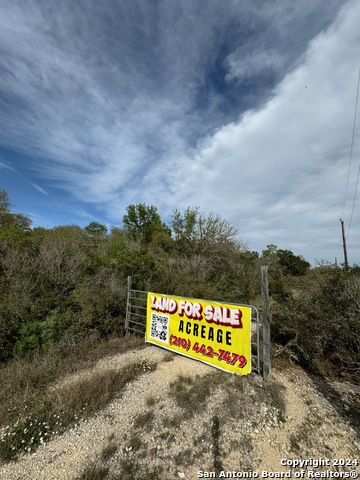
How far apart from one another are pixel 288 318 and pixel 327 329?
0.78m

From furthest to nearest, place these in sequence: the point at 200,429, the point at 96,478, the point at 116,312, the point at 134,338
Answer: the point at 116,312 → the point at 134,338 → the point at 200,429 → the point at 96,478

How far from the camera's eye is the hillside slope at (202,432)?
2383 millimetres

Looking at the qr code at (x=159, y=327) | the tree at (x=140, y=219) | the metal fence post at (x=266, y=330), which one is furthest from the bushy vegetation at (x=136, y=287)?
the tree at (x=140, y=219)

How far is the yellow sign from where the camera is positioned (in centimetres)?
387

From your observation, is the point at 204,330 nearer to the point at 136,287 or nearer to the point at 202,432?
the point at 202,432

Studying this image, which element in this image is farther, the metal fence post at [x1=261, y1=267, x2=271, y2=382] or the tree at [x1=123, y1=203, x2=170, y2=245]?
the tree at [x1=123, y1=203, x2=170, y2=245]

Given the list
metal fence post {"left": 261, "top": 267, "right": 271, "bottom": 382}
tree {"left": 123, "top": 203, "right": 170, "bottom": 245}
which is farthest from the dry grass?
tree {"left": 123, "top": 203, "right": 170, "bottom": 245}

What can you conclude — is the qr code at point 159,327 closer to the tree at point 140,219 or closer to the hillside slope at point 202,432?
Result: the hillside slope at point 202,432

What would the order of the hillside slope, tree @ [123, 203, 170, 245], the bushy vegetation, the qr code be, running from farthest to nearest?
tree @ [123, 203, 170, 245] < the qr code < the bushy vegetation < the hillside slope

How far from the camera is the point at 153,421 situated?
3010mm

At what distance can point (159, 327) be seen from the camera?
5.35 metres

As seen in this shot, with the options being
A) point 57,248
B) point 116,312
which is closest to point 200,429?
point 116,312

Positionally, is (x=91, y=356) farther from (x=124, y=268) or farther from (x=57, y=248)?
(x=57, y=248)

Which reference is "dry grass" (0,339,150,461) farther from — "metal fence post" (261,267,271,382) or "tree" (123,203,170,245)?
"tree" (123,203,170,245)
